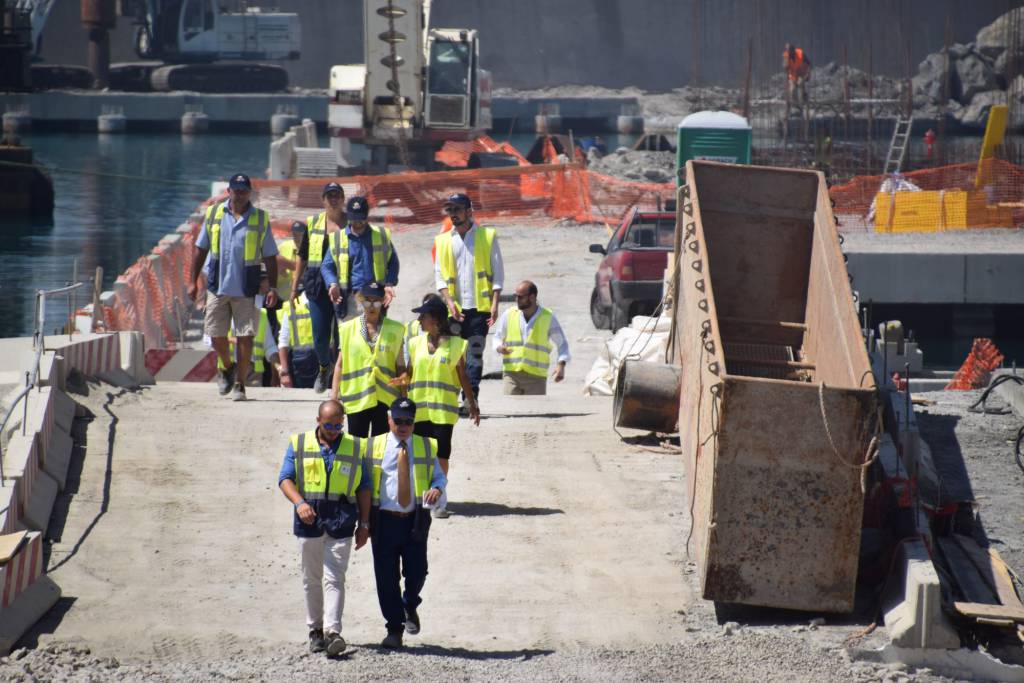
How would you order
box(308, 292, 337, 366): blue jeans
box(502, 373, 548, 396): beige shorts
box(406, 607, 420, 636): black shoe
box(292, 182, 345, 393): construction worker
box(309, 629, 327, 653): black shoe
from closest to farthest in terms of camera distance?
box(309, 629, 327, 653): black shoe
box(406, 607, 420, 636): black shoe
box(292, 182, 345, 393): construction worker
box(308, 292, 337, 366): blue jeans
box(502, 373, 548, 396): beige shorts

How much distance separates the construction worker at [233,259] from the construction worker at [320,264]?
28 centimetres

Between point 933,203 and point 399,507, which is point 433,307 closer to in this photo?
point 399,507

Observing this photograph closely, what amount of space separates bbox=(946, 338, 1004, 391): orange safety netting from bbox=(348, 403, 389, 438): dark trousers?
8.80 m

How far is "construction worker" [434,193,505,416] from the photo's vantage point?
474 inches

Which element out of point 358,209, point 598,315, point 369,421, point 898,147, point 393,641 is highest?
point 898,147

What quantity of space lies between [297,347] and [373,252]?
3.20m

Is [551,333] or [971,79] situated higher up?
[971,79]

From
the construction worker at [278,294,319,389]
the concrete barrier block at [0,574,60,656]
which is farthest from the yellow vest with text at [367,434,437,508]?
the construction worker at [278,294,319,389]

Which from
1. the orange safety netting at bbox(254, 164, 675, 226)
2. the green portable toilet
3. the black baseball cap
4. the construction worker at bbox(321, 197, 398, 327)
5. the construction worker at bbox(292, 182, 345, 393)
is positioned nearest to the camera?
the black baseball cap

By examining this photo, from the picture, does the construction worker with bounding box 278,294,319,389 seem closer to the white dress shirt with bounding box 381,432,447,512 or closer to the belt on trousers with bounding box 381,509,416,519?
the white dress shirt with bounding box 381,432,447,512

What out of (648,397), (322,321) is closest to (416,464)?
(648,397)

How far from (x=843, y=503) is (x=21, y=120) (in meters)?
67.2

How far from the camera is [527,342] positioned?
13.1m

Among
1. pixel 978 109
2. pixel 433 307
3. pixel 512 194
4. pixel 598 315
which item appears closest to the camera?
pixel 433 307
